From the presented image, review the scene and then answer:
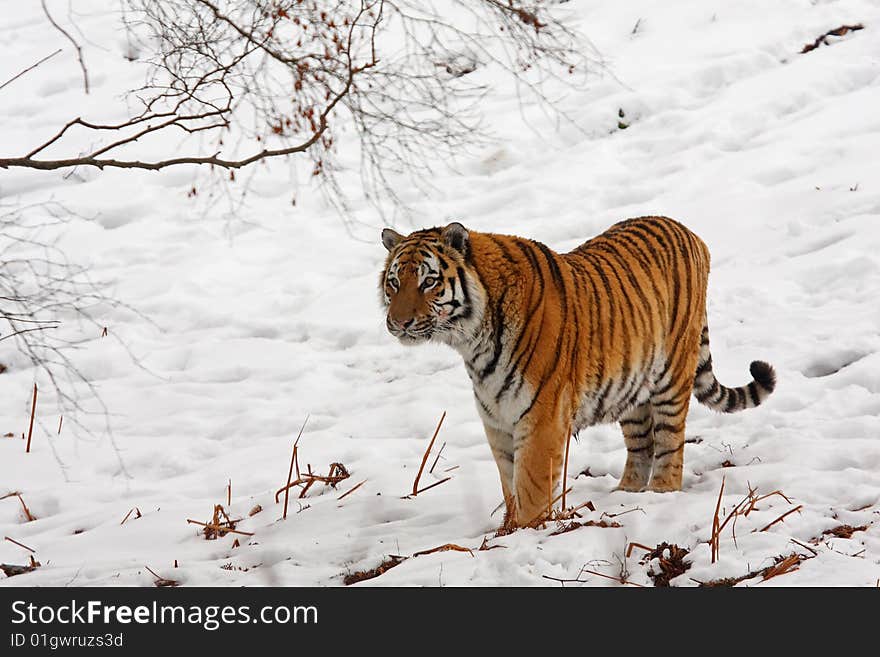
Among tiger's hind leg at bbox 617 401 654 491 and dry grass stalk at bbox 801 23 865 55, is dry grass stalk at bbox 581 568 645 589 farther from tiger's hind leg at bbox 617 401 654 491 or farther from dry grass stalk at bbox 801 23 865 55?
dry grass stalk at bbox 801 23 865 55

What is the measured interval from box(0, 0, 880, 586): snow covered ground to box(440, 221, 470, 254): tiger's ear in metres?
1.28

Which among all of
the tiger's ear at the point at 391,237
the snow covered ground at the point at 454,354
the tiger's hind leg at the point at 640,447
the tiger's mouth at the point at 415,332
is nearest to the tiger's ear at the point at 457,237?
the tiger's ear at the point at 391,237

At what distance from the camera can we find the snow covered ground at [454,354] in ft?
12.7

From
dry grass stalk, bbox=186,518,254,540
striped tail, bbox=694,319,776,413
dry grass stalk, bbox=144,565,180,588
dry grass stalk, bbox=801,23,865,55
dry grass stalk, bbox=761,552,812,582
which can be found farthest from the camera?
dry grass stalk, bbox=801,23,865,55

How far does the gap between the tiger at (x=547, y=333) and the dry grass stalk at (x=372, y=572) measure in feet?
1.86

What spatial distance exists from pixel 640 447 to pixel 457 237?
1.71m

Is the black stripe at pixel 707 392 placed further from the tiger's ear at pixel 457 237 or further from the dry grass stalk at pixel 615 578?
the dry grass stalk at pixel 615 578

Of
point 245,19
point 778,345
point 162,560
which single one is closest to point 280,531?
point 162,560

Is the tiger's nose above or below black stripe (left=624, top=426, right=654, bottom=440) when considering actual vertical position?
above

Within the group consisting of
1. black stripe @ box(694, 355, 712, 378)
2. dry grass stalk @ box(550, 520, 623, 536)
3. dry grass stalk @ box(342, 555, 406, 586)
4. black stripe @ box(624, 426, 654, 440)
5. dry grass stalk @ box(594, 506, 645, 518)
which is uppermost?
black stripe @ box(694, 355, 712, 378)

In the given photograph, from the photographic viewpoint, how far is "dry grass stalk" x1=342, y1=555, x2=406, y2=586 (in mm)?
3580

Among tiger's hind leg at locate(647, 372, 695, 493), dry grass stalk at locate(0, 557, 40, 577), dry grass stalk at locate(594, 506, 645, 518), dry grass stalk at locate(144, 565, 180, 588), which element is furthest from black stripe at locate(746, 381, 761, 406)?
dry grass stalk at locate(0, 557, 40, 577)

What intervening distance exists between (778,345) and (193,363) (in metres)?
4.21

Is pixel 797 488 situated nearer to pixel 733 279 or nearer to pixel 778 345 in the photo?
pixel 778 345
